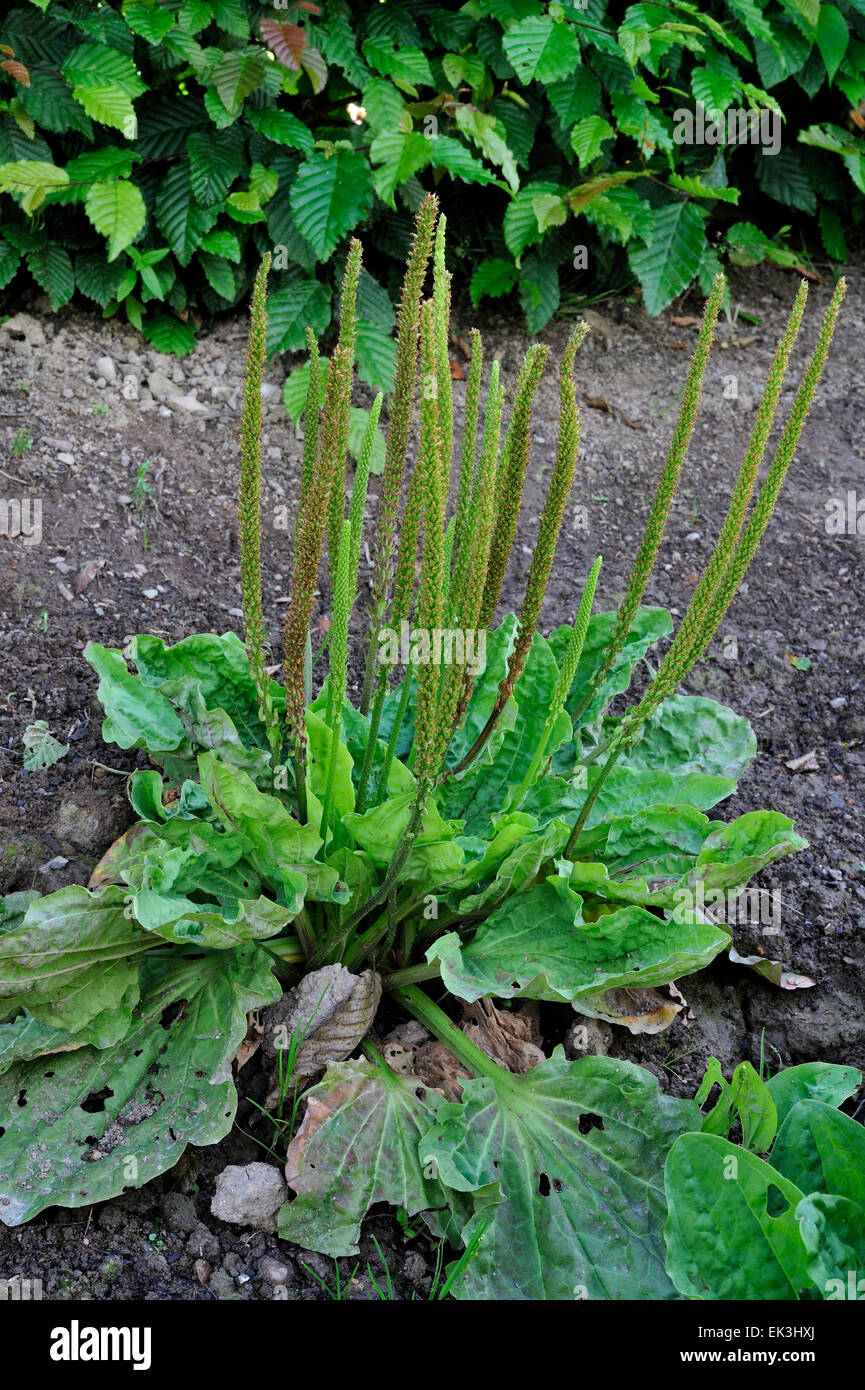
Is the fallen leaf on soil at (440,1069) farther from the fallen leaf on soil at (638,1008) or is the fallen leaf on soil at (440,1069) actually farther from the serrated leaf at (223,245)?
the serrated leaf at (223,245)

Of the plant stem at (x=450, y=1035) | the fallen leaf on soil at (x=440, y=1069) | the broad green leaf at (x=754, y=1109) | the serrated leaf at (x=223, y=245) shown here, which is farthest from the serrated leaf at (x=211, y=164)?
the broad green leaf at (x=754, y=1109)

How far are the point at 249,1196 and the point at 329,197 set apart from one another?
3916 mm

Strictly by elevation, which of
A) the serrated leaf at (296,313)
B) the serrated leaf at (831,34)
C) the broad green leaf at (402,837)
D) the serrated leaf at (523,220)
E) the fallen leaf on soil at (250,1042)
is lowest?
the fallen leaf on soil at (250,1042)

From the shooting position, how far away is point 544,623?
4.52 meters

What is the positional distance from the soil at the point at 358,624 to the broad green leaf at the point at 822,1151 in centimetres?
53

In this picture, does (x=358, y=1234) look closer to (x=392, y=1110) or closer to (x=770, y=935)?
(x=392, y=1110)

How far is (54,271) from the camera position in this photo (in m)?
4.96

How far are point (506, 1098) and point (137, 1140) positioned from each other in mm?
867

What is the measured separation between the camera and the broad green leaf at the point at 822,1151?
8.34ft

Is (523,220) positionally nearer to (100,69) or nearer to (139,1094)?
(100,69)

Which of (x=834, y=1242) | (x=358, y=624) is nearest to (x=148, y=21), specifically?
(x=358, y=624)

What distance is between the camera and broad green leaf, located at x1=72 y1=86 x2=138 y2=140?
4.45 m

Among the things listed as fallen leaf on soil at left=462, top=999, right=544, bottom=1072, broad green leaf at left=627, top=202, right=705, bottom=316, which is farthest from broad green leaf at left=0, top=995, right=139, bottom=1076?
broad green leaf at left=627, top=202, right=705, bottom=316

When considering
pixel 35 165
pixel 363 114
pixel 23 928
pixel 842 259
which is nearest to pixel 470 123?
pixel 363 114
